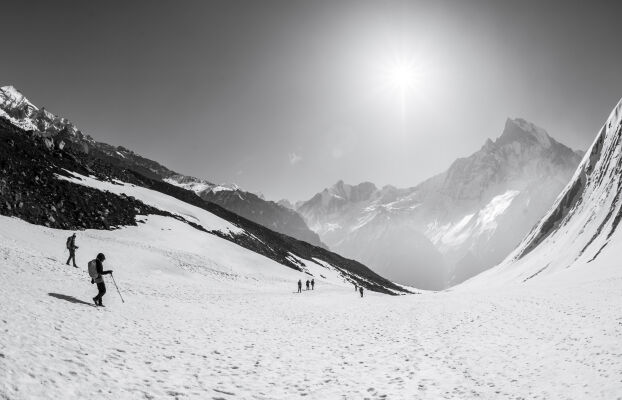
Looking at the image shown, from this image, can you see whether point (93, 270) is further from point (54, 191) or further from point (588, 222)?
point (588, 222)

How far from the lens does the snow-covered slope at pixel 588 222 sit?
9406cm

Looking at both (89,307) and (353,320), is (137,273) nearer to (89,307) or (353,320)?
(89,307)

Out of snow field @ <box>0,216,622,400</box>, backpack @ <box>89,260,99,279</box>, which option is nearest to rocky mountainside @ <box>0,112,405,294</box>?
snow field @ <box>0,216,622,400</box>

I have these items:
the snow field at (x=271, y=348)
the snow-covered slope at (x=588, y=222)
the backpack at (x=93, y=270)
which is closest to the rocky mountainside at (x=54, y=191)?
the snow field at (x=271, y=348)

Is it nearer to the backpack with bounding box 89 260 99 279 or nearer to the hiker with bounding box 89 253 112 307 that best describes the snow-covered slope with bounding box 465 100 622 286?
the hiker with bounding box 89 253 112 307

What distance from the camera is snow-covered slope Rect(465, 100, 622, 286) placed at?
94.1 m

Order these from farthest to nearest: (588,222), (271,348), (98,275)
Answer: (588,222) < (98,275) < (271,348)

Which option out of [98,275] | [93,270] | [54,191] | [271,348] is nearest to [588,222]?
[271,348]

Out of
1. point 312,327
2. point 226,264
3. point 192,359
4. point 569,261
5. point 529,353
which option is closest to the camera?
point 192,359

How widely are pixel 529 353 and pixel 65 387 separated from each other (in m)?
15.3

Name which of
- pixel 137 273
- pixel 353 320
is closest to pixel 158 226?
pixel 137 273

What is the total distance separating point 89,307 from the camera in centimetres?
1484

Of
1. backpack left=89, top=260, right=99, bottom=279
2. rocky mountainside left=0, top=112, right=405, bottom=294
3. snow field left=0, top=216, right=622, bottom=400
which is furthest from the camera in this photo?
rocky mountainside left=0, top=112, right=405, bottom=294

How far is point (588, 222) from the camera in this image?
119125mm
